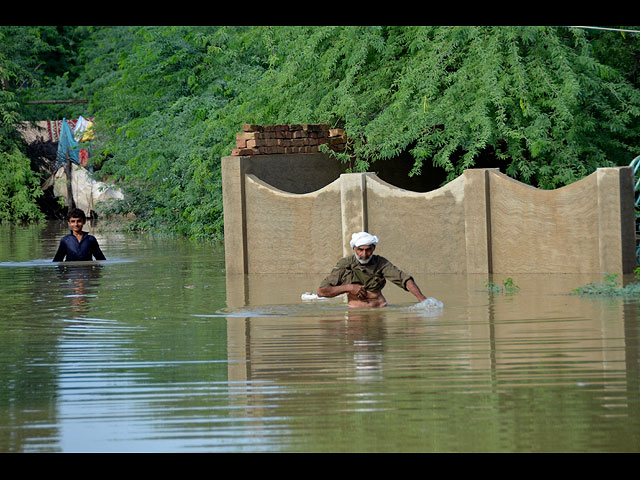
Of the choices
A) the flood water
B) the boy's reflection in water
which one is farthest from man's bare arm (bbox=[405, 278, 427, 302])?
the boy's reflection in water

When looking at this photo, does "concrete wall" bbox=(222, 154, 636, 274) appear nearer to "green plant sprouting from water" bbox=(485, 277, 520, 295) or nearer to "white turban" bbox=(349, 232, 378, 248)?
"green plant sprouting from water" bbox=(485, 277, 520, 295)

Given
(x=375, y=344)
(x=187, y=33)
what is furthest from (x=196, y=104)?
(x=375, y=344)

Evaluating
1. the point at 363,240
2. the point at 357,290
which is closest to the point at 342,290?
the point at 357,290

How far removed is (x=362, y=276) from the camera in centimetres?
1412

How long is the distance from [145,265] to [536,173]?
286 inches

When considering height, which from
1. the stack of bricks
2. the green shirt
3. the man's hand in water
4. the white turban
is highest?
the stack of bricks

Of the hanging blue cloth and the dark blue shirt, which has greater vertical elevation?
the hanging blue cloth

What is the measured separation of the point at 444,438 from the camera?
7480mm

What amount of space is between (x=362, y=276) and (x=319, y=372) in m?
4.27

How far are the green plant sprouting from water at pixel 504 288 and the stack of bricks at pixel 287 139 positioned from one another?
6025 mm

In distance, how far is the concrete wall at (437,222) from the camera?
57.3ft

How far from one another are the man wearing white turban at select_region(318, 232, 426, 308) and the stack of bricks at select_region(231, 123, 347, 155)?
7.50 meters

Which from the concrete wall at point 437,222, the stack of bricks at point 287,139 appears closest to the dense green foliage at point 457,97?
the stack of bricks at point 287,139

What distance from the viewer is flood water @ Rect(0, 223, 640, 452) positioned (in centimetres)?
766
